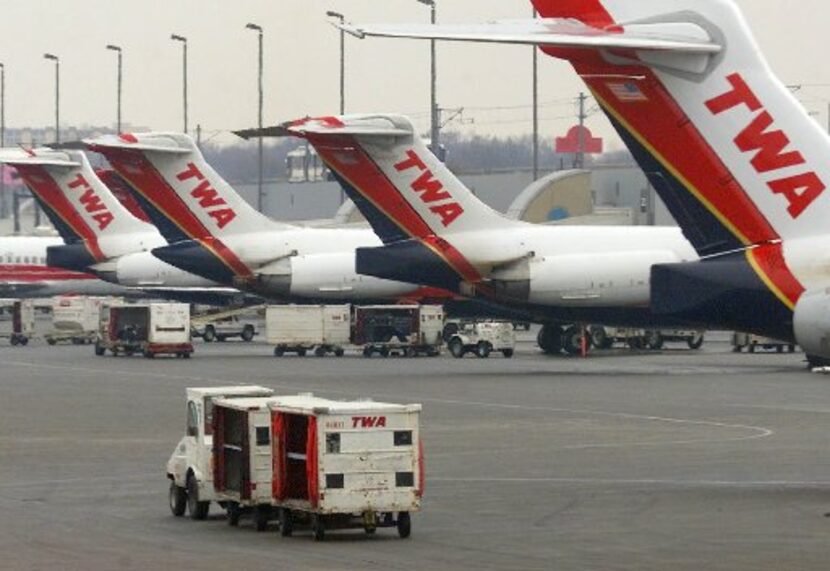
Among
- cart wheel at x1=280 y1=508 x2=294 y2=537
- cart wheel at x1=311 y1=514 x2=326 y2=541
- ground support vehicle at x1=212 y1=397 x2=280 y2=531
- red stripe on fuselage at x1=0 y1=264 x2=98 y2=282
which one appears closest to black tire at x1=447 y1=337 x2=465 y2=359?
red stripe on fuselage at x1=0 y1=264 x2=98 y2=282

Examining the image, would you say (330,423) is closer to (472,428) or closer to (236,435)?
(236,435)

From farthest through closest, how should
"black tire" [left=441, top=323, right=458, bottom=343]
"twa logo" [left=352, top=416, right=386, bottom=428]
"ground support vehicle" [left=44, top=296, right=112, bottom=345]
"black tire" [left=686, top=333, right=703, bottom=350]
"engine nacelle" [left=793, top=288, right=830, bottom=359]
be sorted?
"ground support vehicle" [left=44, top=296, right=112, bottom=345] → "black tire" [left=441, top=323, right=458, bottom=343] → "black tire" [left=686, top=333, right=703, bottom=350] → "engine nacelle" [left=793, top=288, right=830, bottom=359] → "twa logo" [left=352, top=416, right=386, bottom=428]

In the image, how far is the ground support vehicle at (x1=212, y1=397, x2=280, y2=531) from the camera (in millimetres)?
30781

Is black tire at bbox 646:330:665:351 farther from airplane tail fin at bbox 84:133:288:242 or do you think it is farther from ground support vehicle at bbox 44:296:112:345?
ground support vehicle at bbox 44:296:112:345

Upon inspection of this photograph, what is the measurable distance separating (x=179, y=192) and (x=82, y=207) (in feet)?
50.9

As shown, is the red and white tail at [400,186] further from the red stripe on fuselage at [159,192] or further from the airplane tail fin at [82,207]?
the airplane tail fin at [82,207]

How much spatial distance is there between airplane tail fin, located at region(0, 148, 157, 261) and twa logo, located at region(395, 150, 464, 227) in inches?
1221

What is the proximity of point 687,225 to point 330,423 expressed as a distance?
6383 millimetres

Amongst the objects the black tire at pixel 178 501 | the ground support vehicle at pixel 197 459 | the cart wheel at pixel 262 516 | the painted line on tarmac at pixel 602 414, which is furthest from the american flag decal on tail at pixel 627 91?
the painted line on tarmac at pixel 602 414

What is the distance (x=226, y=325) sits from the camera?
360 feet

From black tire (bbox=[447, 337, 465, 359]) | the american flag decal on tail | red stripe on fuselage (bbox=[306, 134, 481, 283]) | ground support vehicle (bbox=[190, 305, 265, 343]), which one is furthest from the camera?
ground support vehicle (bbox=[190, 305, 265, 343])

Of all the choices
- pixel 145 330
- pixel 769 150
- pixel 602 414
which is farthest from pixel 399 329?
pixel 769 150

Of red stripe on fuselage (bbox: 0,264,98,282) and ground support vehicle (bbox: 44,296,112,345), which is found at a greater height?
red stripe on fuselage (bbox: 0,264,98,282)

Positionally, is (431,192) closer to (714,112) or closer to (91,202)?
(91,202)
